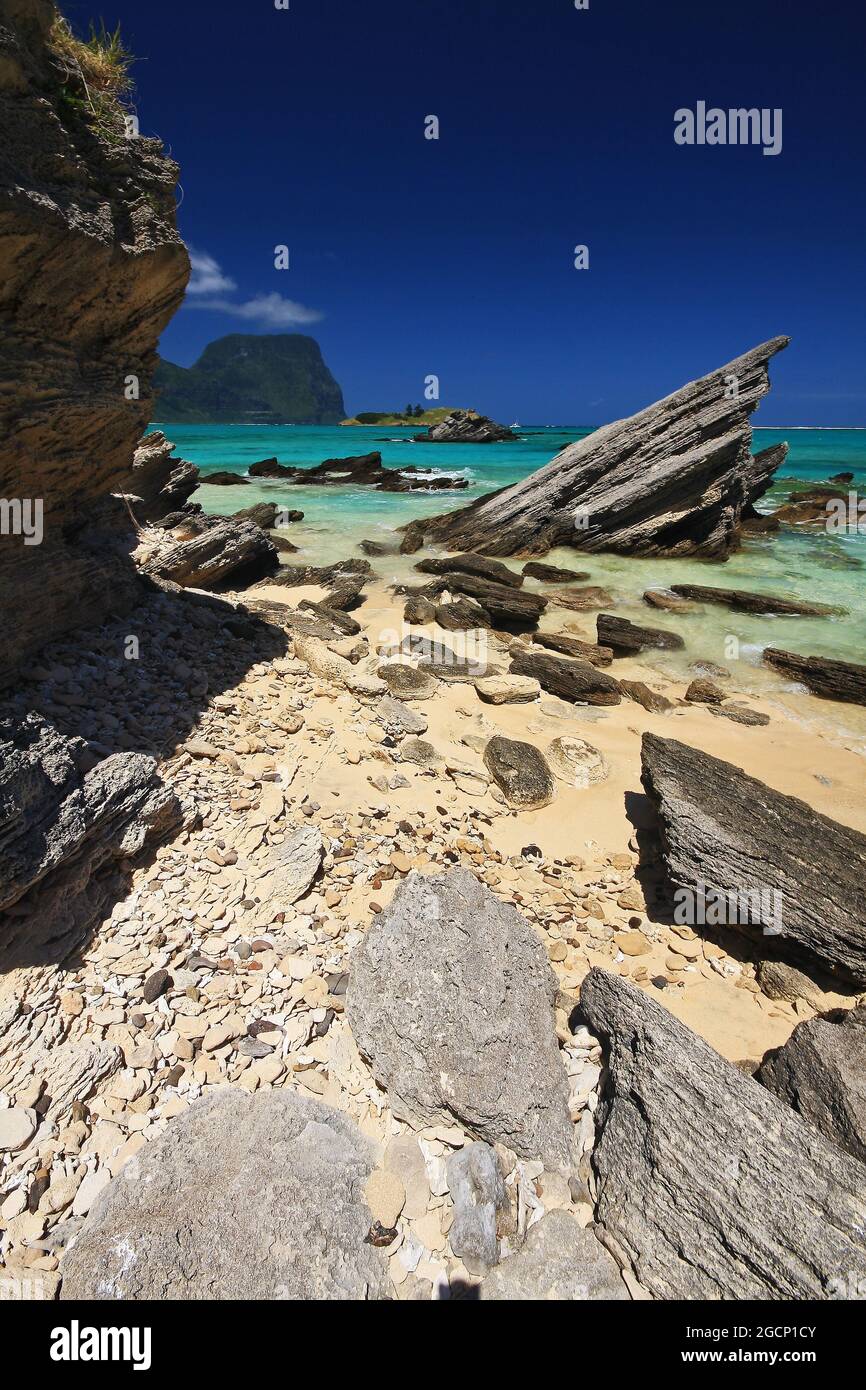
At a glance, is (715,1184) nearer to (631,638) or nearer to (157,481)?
(631,638)

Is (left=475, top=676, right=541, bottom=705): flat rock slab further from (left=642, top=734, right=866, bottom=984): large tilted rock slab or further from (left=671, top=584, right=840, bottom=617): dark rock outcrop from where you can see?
(left=671, top=584, right=840, bottom=617): dark rock outcrop

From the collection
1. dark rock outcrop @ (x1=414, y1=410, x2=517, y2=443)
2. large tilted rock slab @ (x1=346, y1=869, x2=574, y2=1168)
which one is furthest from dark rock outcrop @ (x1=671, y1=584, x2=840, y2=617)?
dark rock outcrop @ (x1=414, y1=410, x2=517, y2=443)

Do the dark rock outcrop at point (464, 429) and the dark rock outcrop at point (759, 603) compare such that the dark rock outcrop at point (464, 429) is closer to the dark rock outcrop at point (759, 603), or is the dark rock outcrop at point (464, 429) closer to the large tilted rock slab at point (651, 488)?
the large tilted rock slab at point (651, 488)

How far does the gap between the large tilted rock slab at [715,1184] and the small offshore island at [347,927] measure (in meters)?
0.01

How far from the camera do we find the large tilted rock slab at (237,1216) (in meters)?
2.45

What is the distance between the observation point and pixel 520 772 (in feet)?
21.4

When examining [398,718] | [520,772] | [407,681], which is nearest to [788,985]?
[520,772]

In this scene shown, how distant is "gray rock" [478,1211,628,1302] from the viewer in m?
2.57

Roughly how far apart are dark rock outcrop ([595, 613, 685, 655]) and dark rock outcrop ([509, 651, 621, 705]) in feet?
6.76

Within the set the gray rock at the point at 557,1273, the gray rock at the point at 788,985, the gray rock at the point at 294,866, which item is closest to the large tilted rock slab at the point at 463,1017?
the gray rock at the point at 557,1273

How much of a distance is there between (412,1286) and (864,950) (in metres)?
3.74

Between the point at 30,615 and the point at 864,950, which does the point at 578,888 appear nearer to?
the point at 864,950

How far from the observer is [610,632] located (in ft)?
37.9

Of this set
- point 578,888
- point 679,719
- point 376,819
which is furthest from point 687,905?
point 679,719
